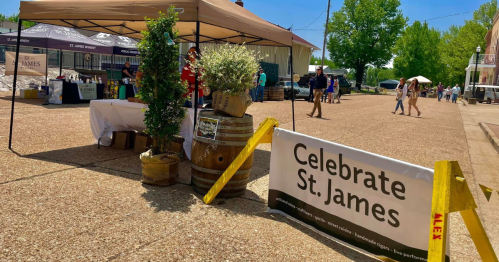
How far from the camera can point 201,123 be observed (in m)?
4.65

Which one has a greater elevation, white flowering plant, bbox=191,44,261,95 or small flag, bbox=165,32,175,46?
small flag, bbox=165,32,175,46

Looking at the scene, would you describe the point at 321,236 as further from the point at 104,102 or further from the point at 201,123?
the point at 104,102

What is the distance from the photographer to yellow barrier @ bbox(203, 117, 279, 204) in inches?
168

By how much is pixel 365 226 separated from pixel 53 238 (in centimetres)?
270

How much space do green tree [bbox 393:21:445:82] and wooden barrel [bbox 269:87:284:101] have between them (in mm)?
48138

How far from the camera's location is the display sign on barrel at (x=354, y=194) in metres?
3.07

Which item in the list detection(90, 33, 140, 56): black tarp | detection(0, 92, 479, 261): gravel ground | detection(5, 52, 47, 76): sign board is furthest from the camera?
detection(90, 33, 140, 56): black tarp

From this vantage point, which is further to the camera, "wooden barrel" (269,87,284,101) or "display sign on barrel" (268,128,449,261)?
"wooden barrel" (269,87,284,101)

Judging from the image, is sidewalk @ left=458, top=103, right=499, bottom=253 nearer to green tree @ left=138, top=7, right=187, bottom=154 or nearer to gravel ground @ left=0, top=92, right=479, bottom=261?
gravel ground @ left=0, top=92, right=479, bottom=261

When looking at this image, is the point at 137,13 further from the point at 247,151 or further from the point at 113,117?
the point at 247,151

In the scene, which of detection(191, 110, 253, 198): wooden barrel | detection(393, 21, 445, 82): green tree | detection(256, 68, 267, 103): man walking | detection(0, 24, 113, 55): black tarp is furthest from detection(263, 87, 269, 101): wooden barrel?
detection(393, 21, 445, 82): green tree

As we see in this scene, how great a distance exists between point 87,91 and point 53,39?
229 centimetres

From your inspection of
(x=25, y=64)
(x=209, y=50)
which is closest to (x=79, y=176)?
(x=209, y=50)

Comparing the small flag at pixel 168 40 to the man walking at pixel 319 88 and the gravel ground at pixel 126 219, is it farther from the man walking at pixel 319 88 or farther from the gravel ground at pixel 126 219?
the man walking at pixel 319 88
